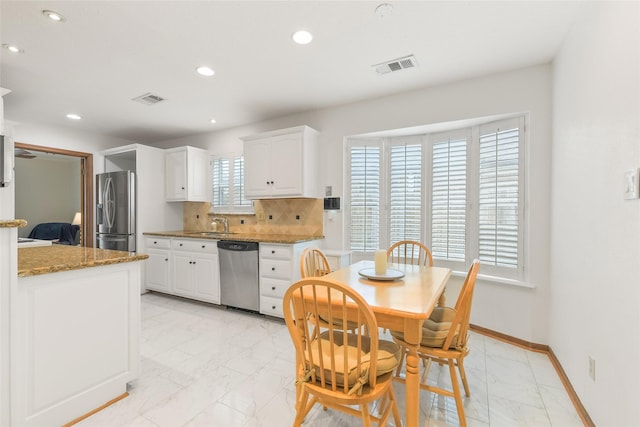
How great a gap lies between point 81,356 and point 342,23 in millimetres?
2643

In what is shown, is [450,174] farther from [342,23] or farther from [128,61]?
[128,61]

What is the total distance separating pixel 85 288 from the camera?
1725 mm

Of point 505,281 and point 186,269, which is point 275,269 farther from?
point 505,281

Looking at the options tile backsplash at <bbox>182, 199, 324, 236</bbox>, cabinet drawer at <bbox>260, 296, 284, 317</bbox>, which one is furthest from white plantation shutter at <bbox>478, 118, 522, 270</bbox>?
cabinet drawer at <bbox>260, 296, 284, 317</bbox>

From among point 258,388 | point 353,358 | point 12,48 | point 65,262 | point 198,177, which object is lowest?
point 258,388

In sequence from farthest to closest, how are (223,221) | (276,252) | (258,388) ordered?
1. (223,221)
2. (276,252)
3. (258,388)

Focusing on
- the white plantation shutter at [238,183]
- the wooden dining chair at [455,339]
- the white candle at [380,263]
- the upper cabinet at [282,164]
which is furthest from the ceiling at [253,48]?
the wooden dining chair at [455,339]

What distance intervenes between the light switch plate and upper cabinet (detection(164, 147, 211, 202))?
4.56 metres

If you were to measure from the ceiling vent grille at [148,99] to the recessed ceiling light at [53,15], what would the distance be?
127cm

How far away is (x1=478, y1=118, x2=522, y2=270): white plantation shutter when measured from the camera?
273 centimetres

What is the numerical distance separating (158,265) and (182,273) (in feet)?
1.68

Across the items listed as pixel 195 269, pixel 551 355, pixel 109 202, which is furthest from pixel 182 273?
pixel 551 355

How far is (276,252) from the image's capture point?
327 cm

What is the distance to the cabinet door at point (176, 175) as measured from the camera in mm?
4438
